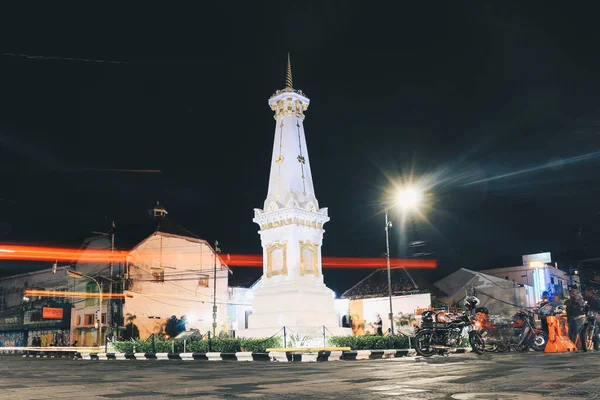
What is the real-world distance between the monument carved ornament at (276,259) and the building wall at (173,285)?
22.8 meters

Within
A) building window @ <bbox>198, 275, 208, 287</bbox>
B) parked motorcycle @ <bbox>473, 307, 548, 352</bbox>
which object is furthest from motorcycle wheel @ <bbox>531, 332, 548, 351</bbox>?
building window @ <bbox>198, 275, 208, 287</bbox>

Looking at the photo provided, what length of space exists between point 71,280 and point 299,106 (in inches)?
1319

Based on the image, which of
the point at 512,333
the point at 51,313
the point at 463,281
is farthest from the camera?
the point at 463,281

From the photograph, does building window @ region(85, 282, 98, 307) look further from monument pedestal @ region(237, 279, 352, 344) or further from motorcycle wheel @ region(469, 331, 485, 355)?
motorcycle wheel @ region(469, 331, 485, 355)

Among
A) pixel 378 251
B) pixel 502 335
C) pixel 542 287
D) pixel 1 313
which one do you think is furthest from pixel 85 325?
pixel 542 287

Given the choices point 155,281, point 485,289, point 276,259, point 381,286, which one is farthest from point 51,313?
point 485,289

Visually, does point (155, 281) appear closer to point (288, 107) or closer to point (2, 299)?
point (2, 299)

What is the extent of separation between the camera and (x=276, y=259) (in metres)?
28.0

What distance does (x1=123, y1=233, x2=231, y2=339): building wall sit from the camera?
47.3 meters

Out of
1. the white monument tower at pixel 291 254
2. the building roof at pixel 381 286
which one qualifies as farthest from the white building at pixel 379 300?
the white monument tower at pixel 291 254

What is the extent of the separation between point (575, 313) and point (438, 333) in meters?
5.83

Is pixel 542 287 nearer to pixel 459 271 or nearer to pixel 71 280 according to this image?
pixel 459 271

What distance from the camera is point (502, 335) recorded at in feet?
65.6

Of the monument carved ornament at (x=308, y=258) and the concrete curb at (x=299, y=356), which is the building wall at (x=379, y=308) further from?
the concrete curb at (x=299, y=356)
